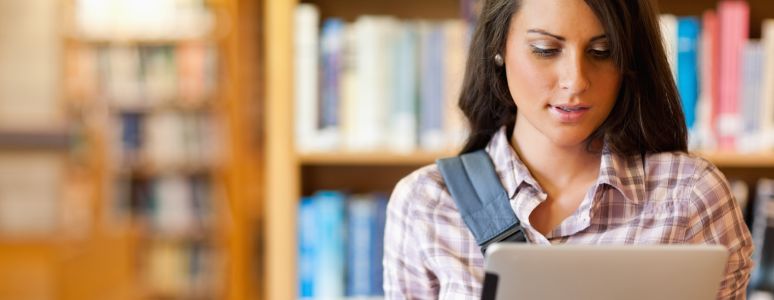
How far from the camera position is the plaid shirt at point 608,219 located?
1367 mm

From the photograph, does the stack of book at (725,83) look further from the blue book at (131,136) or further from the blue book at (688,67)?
the blue book at (131,136)

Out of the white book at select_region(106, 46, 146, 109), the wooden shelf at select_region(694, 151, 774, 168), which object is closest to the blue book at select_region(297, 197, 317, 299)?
the wooden shelf at select_region(694, 151, 774, 168)

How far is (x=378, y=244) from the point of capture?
2158 mm

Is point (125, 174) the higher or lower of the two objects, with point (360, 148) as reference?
lower

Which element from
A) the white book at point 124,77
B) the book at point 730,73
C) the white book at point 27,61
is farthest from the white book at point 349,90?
the white book at point 27,61

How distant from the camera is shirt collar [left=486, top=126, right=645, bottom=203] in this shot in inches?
54.7

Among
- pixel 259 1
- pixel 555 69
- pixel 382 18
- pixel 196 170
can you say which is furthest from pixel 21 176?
Answer: pixel 555 69

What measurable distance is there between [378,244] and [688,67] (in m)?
0.70

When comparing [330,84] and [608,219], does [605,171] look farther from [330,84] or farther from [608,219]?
[330,84]

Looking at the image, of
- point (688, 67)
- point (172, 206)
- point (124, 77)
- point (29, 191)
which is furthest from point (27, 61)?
point (688, 67)

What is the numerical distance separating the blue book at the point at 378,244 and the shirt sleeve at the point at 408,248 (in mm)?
661

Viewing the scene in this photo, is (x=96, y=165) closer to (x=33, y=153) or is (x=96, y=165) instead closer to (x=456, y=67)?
(x=33, y=153)

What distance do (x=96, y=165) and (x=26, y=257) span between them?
1.85 feet

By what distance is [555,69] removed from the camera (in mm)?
1332
